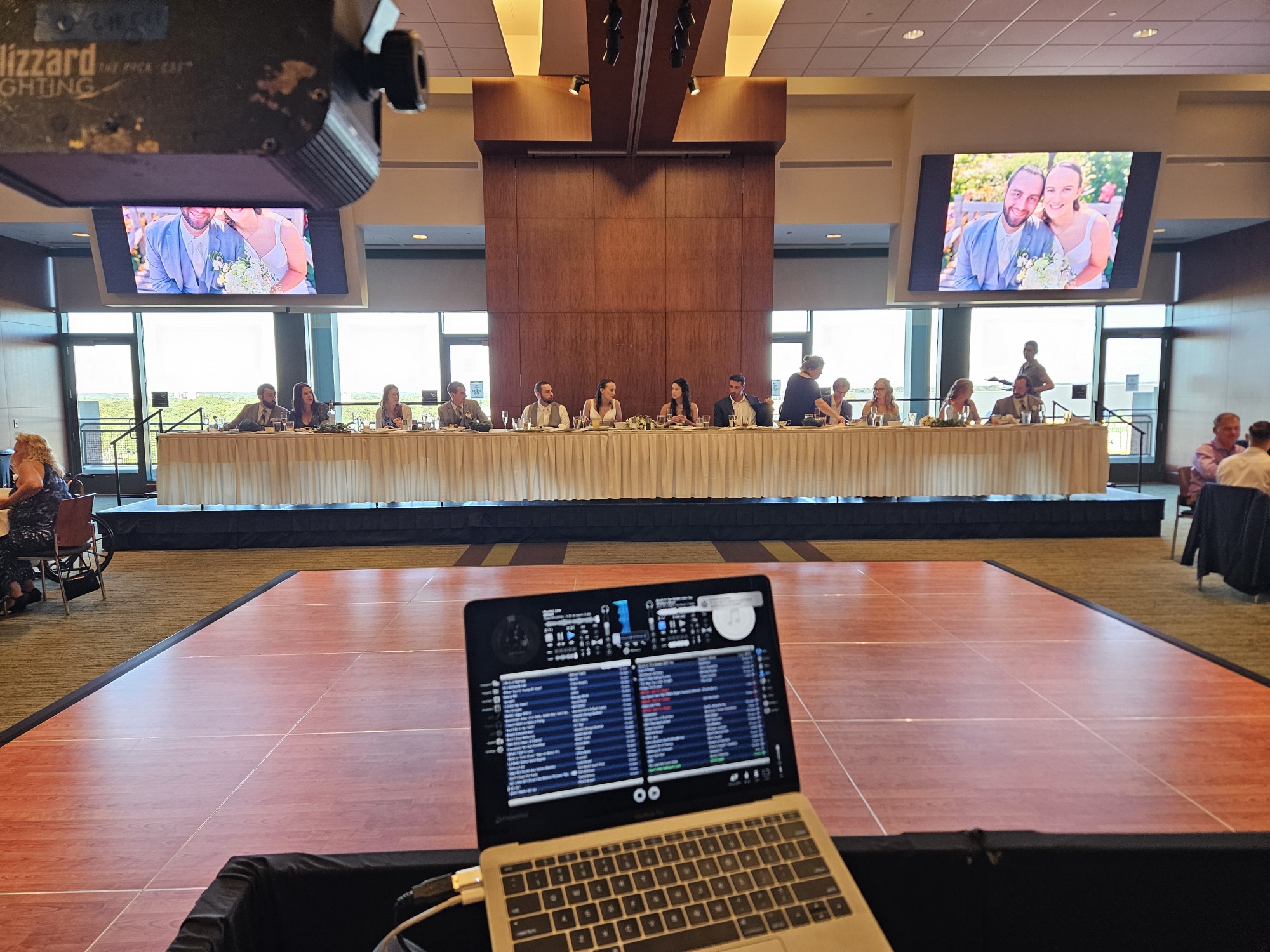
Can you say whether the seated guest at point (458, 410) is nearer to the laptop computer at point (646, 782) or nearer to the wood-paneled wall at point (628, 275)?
the wood-paneled wall at point (628, 275)

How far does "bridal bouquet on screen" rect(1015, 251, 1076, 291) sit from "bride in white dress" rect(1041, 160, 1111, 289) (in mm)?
69

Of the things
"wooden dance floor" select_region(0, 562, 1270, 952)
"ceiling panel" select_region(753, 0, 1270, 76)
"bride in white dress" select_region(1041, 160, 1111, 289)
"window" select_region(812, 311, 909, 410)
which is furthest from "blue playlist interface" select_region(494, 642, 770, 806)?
"window" select_region(812, 311, 909, 410)

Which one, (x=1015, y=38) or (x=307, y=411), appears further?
(x=307, y=411)

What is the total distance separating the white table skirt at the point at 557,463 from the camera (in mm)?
6414

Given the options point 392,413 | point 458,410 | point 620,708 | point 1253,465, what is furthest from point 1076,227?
point 620,708

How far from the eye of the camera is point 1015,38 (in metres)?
6.39

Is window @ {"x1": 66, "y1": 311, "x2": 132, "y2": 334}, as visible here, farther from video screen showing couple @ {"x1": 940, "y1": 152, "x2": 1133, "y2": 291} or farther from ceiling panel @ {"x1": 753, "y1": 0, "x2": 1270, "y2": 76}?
video screen showing couple @ {"x1": 940, "y1": 152, "x2": 1133, "y2": 291}

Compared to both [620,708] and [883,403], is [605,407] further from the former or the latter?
[620,708]

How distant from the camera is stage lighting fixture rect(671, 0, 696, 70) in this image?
4520 millimetres

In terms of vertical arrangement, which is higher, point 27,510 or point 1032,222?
point 1032,222

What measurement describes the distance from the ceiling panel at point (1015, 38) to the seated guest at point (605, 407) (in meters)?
3.46

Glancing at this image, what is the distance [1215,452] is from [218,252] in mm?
9945

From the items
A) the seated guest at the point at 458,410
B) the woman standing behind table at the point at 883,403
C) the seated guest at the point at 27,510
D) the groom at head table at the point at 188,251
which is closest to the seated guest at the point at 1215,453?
the woman standing behind table at the point at 883,403

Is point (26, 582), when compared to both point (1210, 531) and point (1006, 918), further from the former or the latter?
point (1210, 531)
